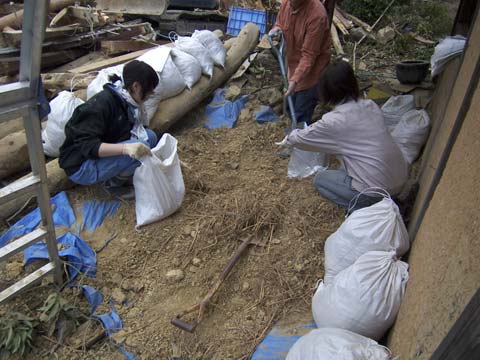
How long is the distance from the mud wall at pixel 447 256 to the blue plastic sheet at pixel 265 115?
2.64 meters

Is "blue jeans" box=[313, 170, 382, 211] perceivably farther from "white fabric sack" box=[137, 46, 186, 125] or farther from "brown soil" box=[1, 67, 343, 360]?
"white fabric sack" box=[137, 46, 186, 125]

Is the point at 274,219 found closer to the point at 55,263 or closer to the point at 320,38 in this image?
the point at 55,263

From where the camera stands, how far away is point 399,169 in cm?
280

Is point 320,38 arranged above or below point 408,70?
above

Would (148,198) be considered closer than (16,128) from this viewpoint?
Yes

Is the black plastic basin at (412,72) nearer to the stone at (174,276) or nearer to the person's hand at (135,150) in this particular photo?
the person's hand at (135,150)

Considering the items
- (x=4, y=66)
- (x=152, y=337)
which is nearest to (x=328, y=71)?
(x=152, y=337)

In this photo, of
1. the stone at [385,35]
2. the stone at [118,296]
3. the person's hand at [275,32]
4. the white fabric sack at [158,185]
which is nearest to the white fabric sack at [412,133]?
the person's hand at [275,32]

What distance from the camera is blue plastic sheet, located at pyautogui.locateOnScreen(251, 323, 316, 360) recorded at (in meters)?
2.09

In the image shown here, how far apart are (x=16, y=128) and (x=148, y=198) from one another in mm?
1625

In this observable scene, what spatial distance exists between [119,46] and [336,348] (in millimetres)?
Result: 4917

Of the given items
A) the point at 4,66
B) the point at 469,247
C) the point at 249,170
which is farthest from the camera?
the point at 4,66

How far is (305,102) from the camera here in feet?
13.2

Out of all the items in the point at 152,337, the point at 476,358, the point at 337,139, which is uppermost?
the point at 476,358
